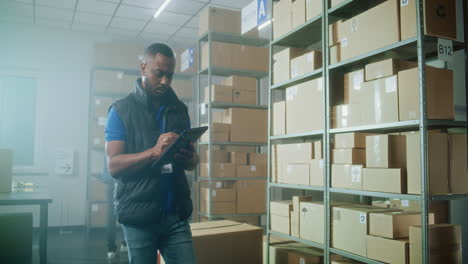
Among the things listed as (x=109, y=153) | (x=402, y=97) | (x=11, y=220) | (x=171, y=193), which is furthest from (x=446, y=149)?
(x=11, y=220)

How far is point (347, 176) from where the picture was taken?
7.81 ft

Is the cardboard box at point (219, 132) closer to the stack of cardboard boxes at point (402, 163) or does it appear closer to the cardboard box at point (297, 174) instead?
the cardboard box at point (297, 174)

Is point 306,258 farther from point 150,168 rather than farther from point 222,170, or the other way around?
point 222,170

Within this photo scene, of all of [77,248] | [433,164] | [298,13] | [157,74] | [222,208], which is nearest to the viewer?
[157,74]

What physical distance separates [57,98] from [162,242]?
5.31m

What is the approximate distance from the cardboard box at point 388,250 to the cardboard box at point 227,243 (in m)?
0.89

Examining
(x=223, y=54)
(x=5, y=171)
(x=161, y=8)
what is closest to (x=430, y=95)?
(x=223, y=54)

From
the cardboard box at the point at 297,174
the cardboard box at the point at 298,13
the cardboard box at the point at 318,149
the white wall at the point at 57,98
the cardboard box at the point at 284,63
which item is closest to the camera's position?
the cardboard box at the point at 318,149

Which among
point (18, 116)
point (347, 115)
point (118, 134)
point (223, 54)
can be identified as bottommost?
point (118, 134)

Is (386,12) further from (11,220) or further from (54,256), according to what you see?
(54,256)

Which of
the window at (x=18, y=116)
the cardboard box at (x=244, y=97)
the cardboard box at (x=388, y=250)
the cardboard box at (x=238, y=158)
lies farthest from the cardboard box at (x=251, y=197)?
the window at (x=18, y=116)

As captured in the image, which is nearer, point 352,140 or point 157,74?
point 157,74

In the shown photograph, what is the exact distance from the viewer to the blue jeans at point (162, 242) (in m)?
1.51

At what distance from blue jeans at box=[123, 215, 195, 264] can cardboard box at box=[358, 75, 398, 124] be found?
4.03ft
